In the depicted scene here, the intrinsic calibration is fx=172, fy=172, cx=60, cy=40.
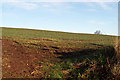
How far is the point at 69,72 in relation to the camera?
26.0ft

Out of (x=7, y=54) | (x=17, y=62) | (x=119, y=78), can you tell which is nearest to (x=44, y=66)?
(x=17, y=62)

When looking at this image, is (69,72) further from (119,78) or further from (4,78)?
(4,78)

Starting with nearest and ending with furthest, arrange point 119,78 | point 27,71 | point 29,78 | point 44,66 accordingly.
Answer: point 119,78 < point 29,78 < point 27,71 < point 44,66

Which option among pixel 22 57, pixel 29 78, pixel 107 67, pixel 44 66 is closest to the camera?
pixel 107 67

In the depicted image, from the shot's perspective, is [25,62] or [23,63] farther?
[25,62]

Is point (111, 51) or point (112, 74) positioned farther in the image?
point (111, 51)

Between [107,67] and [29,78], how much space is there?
3448mm

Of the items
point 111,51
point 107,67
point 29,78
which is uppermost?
point 111,51

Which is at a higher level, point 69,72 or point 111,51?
point 111,51

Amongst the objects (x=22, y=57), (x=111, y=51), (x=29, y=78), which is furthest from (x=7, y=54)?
(x=111, y=51)

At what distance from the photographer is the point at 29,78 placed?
7.72 m

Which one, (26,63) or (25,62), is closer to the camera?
(26,63)

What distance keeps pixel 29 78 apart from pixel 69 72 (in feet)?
6.01

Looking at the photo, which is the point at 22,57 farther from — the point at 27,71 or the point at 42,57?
the point at 27,71
